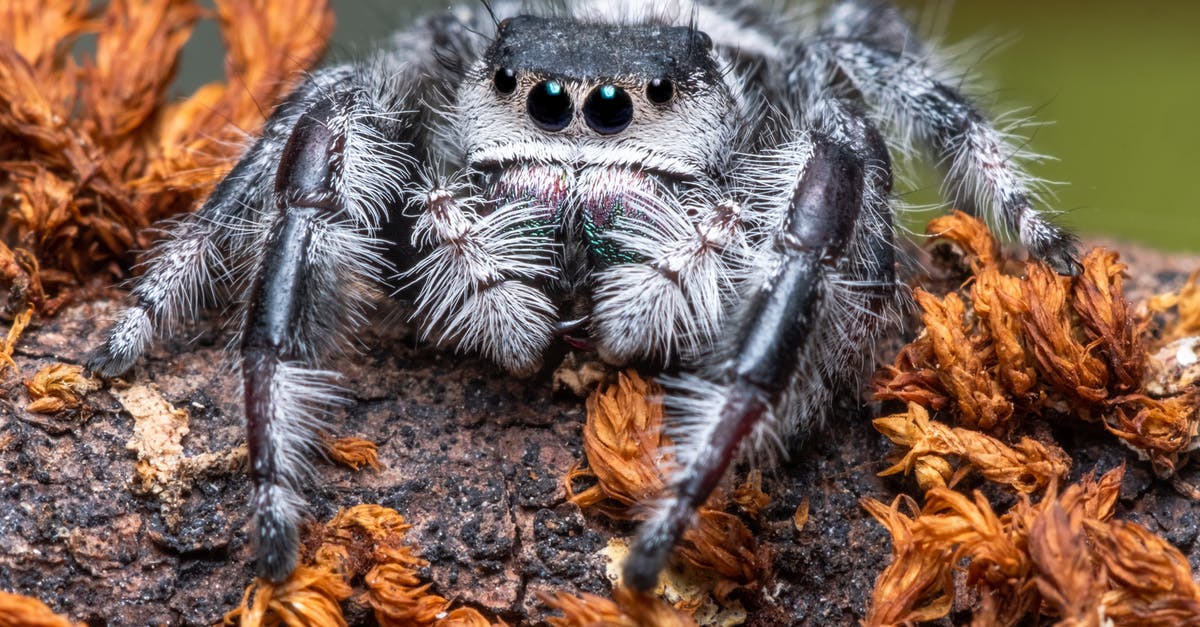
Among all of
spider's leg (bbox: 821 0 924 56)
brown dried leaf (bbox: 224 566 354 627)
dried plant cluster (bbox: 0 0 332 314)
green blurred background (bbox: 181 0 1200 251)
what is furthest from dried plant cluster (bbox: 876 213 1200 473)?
green blurred background (bbox: 181 0 1200 251)

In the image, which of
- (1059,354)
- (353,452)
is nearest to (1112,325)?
(1059,354)

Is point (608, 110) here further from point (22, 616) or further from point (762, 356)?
point (22, 616)

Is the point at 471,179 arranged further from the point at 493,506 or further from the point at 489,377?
the point at 493,506

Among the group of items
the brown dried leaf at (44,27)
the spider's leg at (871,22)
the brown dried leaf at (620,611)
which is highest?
the spider's leg at (871,22)

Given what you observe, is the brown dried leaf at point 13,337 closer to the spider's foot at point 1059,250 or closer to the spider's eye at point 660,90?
the spider's eye at point 660,90

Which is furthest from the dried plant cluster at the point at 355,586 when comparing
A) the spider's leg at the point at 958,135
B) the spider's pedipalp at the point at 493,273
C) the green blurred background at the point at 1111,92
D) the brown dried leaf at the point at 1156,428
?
the green blurred background at the point at 1111,92
